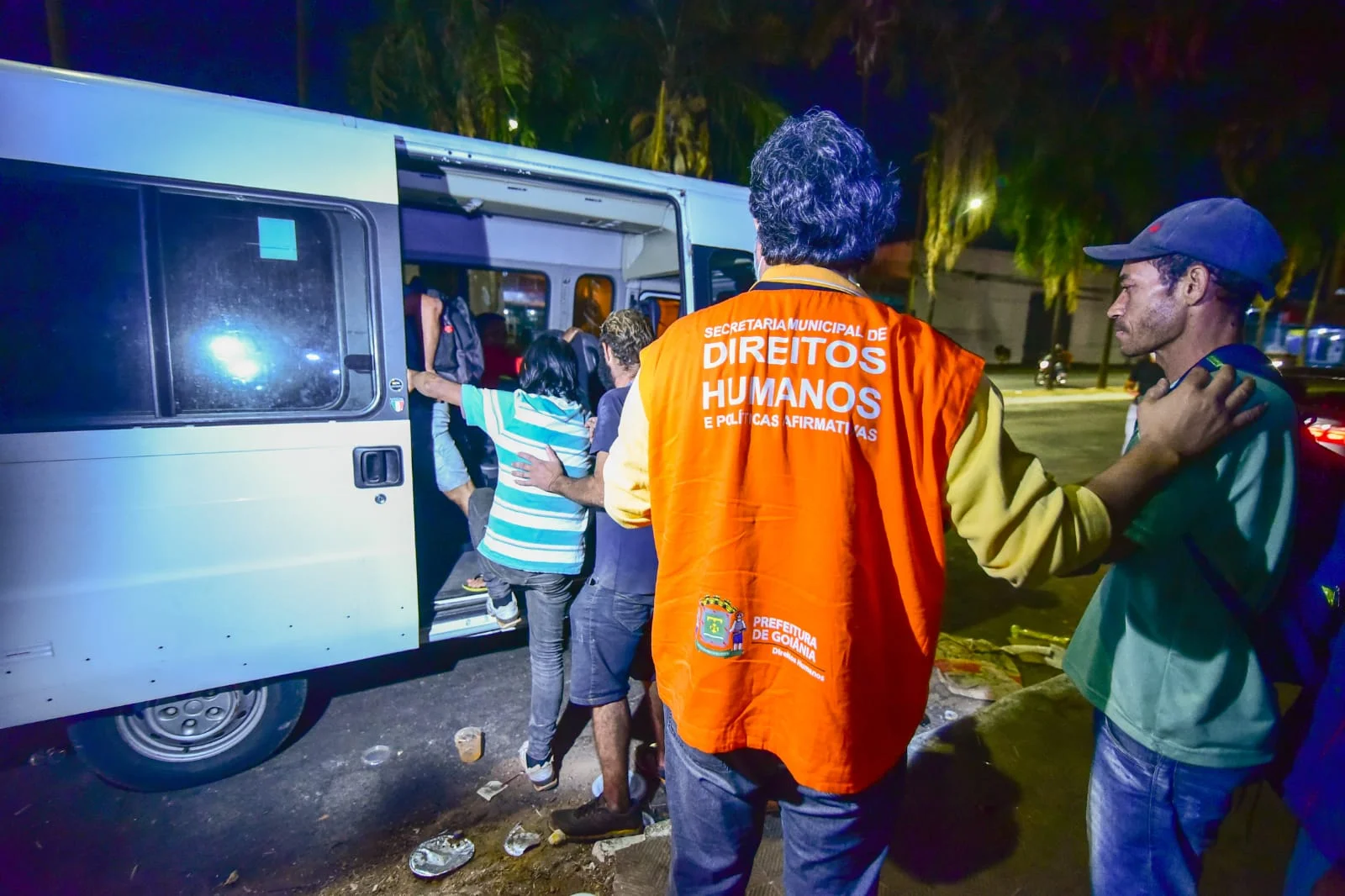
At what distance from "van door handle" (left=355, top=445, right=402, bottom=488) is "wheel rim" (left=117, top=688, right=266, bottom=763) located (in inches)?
43.8

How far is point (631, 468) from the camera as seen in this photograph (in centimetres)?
150

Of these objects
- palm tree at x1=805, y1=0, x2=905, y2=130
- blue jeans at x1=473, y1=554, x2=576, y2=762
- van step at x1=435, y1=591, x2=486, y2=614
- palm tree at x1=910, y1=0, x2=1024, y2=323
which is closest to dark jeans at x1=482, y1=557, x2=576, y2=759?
blue jeans at x1=473, y1=554, x2=576, y2=762

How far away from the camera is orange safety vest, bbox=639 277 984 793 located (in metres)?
1.21

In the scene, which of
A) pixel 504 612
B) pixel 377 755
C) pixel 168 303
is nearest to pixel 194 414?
pixel 168 303

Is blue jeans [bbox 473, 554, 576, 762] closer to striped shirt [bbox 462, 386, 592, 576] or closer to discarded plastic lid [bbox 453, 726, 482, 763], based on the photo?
striped shirt [bbox 462, 386, 592, 576]

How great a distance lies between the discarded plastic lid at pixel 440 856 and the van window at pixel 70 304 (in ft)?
6.69

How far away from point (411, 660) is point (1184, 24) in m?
22.3

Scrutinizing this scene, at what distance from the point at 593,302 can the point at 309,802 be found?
16.4ft

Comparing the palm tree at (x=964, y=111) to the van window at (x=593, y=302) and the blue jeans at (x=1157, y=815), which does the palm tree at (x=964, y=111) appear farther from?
the blue jeans at (x=1157, y=815)

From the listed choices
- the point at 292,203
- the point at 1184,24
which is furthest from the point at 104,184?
the point at 1184,24

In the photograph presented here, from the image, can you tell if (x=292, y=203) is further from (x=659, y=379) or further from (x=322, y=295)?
(x=659, y=379)

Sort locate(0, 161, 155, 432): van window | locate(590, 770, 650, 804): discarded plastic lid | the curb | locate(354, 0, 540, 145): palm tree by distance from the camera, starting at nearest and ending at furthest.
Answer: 1. locate(0, 161, 155, 432): van window
2. locate(590, 770, 650, 804): discarded plastic lid
3. locate(354, 0, 540, 145): palm tree
4. the curb

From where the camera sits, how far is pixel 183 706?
294 cm

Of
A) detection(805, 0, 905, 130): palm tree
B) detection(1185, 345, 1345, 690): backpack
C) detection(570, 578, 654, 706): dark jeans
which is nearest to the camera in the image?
detection(1185, 345, 1345, 690): backpack
